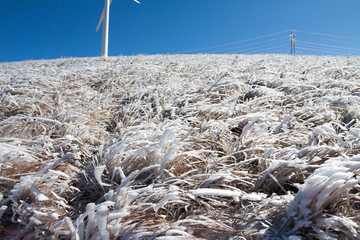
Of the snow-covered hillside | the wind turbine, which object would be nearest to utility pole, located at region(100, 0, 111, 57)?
the wind turbine

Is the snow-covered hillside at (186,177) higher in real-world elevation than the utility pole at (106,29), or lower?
lower

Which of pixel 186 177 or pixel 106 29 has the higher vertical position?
pixel 106 29

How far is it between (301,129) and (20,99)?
129 inches

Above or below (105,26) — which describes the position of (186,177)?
below

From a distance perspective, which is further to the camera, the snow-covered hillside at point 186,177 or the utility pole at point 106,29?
the utility pole at point 106,29

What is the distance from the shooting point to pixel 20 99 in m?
3.00

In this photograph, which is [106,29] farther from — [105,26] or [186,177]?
[186,177]

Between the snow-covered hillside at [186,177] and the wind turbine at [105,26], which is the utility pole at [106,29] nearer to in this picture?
the wind turbine at [105,26]

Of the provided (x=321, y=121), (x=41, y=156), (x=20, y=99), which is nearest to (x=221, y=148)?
(x=321, y=121)

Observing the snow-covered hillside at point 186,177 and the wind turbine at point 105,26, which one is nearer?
the snow-covered hillside at point 186,177

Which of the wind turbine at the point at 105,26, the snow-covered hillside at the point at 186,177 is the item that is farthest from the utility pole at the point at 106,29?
the snow-covered hillside at the point at 186,177

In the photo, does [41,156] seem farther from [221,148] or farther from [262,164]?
[262,164]

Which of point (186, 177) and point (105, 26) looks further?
point (105, 26)

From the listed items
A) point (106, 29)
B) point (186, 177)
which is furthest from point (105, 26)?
point (186, 177)
